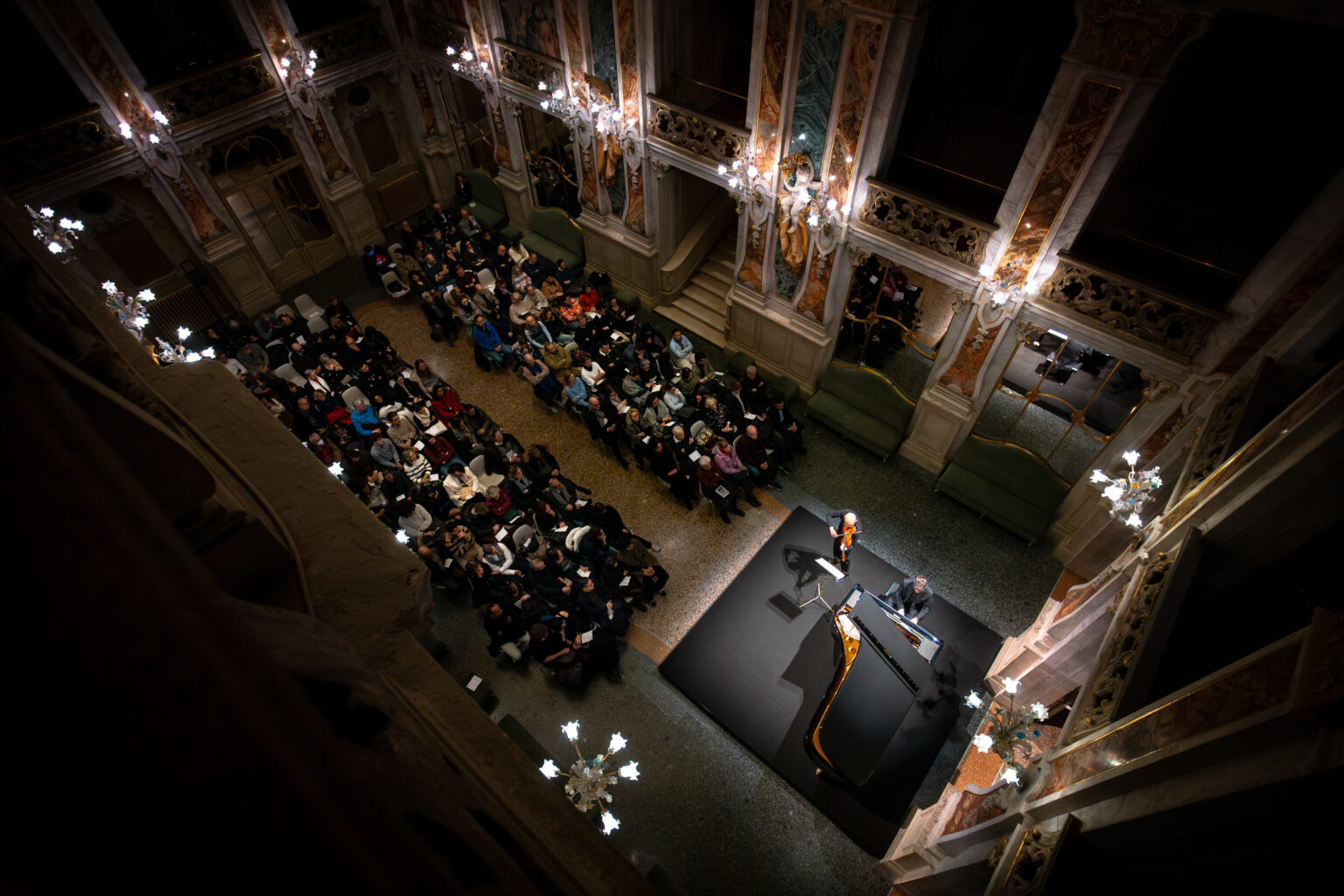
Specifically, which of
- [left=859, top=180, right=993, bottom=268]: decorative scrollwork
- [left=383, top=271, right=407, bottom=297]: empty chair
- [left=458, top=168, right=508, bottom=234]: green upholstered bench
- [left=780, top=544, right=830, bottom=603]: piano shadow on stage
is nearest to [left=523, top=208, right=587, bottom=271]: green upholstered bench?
[left=458, top=168, right=508, bottom=234]: green upholstered bench

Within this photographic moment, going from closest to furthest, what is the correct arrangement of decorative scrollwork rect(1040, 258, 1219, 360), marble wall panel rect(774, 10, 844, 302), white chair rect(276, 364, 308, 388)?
decorative scrollwork rect(1040, 258, 1219, 360), marble wall panel rect(774, 10, 844, 302), white chair rect(276, 364, 308, 388)

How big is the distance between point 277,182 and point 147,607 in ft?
48.8

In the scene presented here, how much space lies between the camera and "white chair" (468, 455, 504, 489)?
9.41m

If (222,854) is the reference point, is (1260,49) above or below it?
above

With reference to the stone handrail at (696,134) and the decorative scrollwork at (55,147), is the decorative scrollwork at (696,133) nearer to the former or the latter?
the stone handrail at (696,134)

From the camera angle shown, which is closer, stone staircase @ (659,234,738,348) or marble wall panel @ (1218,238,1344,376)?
marble wall panel @ (1218,238,1344,376)

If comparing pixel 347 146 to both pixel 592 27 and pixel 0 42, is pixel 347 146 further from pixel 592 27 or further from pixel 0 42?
pixel 592 27

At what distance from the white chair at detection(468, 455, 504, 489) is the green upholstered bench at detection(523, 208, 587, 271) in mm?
4890

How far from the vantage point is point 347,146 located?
12969 mm

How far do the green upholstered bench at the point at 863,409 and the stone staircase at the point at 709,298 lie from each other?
7.59ft

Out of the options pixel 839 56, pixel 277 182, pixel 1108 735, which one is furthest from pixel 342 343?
pixel 1108 735

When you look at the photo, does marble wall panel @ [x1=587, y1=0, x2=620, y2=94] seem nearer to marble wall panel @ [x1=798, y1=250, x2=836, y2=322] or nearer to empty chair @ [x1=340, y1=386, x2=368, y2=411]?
marble wall panel @ [x1=798, y1=250, x2=836, y2=322]

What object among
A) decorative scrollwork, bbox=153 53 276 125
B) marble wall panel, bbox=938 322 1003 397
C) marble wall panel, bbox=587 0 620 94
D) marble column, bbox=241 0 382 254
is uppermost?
marble wall panel, bbox=587 0 620 94

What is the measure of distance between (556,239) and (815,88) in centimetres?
657
